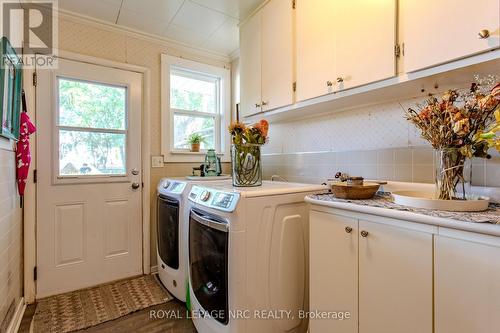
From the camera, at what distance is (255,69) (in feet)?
6.91

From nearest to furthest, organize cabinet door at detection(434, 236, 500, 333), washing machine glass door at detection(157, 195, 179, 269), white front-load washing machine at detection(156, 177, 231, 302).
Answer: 1. cabinet door at detection(434, 236, 500, 333)
2. white front-load washing machine at detection(156, 177, 231, 302)
3. washing machine glass door at detection(157, 195, 179, 269)

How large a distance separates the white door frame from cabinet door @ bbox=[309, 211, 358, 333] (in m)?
1.80

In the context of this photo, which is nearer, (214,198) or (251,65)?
(214,198)

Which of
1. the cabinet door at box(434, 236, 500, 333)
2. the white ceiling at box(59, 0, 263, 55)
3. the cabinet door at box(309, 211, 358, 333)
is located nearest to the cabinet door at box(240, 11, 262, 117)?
the white ceiling at box(59, 0, 263, 55)

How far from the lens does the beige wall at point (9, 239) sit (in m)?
1.44

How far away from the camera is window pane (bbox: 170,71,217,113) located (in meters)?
2.74

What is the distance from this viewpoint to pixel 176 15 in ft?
7.23

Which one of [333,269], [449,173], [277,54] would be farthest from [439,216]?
[277,54]

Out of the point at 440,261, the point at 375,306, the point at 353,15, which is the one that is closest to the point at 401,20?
the point at 353,15

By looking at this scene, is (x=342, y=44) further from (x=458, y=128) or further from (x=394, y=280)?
(x=394, y=280)

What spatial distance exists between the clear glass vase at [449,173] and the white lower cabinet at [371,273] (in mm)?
274

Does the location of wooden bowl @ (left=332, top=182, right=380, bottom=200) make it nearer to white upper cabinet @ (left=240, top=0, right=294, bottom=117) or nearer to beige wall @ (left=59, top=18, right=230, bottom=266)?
white upper cabinet @ (left=240, top=0, right=294, bottom=117)

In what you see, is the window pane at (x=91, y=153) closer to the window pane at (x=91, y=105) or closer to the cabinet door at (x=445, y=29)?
the window pane at (x=91, y=105)

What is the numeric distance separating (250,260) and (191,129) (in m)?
1.92
